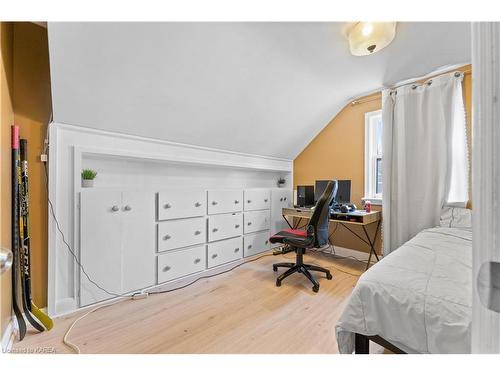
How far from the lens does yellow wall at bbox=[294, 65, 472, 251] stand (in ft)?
9.80

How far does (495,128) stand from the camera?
0.33m

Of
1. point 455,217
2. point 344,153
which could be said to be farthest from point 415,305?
point 344,153

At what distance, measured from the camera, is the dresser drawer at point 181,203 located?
2211 mm

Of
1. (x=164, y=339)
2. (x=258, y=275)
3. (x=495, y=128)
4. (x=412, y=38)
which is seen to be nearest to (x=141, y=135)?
(x=164, y=339)

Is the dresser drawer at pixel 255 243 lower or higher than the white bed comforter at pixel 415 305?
lower

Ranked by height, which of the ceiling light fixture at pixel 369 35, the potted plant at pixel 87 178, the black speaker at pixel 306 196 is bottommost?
the black speaker at pixel 306 196

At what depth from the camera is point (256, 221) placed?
316cm

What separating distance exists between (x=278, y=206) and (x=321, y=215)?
1.31 meters

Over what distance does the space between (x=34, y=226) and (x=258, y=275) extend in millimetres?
2127

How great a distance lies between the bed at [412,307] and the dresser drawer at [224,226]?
Result: 5.93 feet

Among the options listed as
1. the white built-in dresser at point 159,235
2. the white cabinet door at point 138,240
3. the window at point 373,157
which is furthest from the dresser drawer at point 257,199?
the window at point 373,157

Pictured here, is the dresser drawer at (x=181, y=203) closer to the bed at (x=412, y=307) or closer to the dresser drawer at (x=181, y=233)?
the dresser drawer at (x=181, y=233)

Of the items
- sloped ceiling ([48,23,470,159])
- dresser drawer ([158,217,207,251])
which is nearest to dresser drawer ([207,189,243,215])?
dresser drawer ([158,217,207,251])

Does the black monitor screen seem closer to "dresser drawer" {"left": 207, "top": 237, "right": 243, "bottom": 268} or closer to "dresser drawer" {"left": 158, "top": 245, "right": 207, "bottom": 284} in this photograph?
"dresser drawer" {"left": 207, "top": 237, "right": 243, "bottom": 268}
